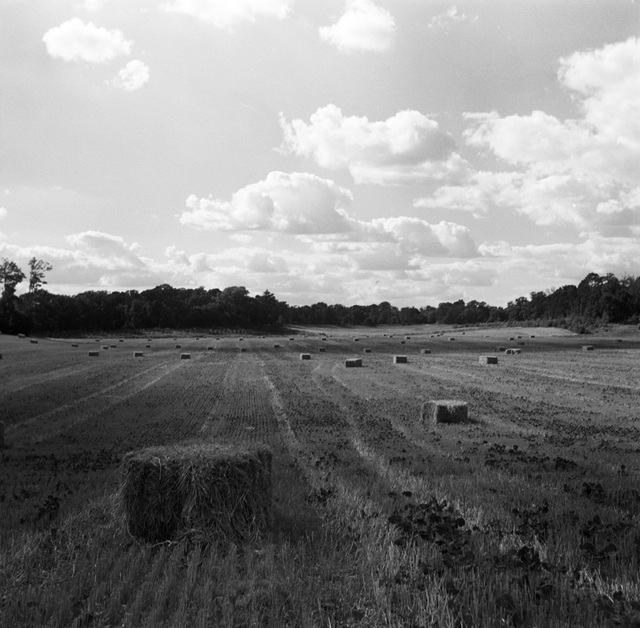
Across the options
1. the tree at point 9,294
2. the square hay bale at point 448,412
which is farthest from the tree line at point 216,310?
the square hay bale at point 448,412

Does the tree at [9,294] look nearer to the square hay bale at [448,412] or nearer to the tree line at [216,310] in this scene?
the tree line at [216,310]

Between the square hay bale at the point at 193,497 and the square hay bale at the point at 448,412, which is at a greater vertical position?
the square hay bale at the point at 193,497

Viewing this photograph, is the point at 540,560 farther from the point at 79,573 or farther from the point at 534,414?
the point at 534,414

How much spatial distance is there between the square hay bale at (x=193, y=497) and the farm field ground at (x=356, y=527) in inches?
10.6

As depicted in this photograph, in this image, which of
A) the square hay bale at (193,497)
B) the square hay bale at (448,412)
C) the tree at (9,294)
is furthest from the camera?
the tree at (9,294)

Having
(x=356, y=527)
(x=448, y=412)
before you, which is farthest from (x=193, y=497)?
(x=448, y=412)

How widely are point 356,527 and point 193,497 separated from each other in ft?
7.16

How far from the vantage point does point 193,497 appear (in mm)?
8242

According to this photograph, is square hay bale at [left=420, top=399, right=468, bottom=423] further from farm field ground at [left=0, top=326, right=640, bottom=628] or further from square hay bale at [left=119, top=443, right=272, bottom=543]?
square hay bale at [left=119, top=443, right=272, bottom=543]

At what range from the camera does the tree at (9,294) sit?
116875 millimetres

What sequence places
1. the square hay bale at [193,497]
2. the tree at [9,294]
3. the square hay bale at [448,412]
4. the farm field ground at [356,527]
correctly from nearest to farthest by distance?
1. the farm field ground at [356,527]
2. the square hay bale at [193,497]
3. the square hay bale at [448,412]
4. the tree at [9,294]

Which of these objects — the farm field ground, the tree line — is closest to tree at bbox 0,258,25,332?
the tree line

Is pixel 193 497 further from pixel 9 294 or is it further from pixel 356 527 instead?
pixel 9 294

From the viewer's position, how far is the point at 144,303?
139 m
